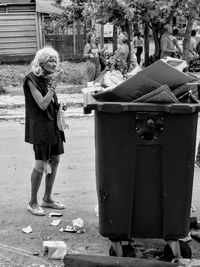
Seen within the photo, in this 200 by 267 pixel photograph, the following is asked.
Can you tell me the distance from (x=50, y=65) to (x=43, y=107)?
404 millimetres

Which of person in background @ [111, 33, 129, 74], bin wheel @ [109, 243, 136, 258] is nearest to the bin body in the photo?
bin wheel @ [109, 243, 136, 258]

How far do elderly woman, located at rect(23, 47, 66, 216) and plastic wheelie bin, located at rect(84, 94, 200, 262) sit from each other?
3.24 feet

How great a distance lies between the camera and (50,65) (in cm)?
464

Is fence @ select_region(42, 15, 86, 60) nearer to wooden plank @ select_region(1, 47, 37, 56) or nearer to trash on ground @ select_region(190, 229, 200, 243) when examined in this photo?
wooden plank @ select_region(1, 47, 37, 56)

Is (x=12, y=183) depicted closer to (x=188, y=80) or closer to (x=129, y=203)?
(x=129, y=203)

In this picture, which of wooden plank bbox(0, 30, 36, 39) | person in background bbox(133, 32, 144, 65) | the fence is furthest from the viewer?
the fence

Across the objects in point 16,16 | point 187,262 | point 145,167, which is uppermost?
point 16,16

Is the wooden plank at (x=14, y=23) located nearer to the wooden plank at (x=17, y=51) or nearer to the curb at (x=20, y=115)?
the wooden plank at (x=17, y=51)

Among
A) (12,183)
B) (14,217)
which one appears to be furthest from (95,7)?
(14,217)

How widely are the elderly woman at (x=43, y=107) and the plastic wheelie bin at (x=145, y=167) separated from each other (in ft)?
3.24

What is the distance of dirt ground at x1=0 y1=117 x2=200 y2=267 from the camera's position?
4.23 meters

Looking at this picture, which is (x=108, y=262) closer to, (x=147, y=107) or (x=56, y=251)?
(x=56, y=251)

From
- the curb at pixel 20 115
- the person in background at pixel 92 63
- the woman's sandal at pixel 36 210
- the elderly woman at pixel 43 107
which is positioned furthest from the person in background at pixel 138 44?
the elderly woman at pixel 43 107

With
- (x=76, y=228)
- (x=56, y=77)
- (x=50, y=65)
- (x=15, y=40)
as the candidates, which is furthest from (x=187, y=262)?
(x=15, y=40)
